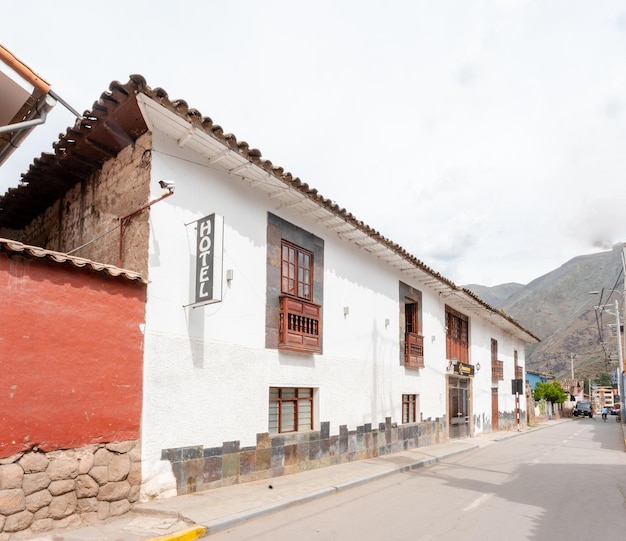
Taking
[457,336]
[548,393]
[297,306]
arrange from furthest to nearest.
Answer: [548,393]
[457,336]
[297,306]

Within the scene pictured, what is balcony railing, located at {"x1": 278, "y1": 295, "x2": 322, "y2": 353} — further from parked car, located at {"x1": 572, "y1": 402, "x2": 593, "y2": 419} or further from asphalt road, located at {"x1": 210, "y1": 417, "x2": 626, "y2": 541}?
parked car, located at {"x1": 572, "y1": 402, "x2": 593, "y2": 419}

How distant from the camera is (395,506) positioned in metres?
8.14

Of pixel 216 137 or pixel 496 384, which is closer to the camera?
pixel 216 137

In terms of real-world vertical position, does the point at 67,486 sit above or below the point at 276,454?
above

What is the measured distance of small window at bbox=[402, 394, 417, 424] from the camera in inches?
634

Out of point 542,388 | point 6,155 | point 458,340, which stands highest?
point 6,155

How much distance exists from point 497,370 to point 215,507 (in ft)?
75.0

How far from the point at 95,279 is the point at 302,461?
590cm

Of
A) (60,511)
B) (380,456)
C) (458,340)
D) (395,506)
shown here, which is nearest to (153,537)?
(60,511)

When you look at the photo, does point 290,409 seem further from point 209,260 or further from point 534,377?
point 534,377

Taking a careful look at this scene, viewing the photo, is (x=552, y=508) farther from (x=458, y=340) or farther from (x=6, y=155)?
(x=458, y=340)

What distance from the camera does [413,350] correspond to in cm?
1634

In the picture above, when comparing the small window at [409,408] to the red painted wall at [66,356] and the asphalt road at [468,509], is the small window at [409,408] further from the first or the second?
the red painted wall at [66,356]

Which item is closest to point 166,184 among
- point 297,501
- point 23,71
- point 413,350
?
point 23,71
